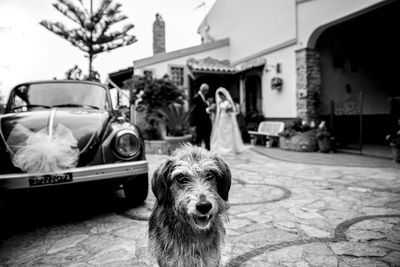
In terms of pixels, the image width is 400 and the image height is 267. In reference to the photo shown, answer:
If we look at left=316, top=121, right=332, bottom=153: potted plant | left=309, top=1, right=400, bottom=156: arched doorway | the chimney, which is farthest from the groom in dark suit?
the chimney

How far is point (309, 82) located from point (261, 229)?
331 inches

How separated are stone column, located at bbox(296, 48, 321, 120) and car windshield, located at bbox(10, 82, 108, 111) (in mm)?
7906

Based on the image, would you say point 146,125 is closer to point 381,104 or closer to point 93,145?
point 93,145

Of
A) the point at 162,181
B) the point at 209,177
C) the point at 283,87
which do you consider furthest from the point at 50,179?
the point at 283,87

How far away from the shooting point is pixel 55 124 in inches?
134

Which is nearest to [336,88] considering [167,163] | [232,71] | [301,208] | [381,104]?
[381,104]

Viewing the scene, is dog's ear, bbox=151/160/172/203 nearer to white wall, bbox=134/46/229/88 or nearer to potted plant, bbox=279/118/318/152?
potted plant, bbox=279/118/318/152

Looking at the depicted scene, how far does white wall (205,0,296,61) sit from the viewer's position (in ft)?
36.9

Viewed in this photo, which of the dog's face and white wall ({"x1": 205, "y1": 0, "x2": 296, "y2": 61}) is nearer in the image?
the dog's face

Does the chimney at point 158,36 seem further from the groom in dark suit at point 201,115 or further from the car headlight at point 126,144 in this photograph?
the car headlight at point 126,144

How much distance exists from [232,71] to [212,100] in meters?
1.82

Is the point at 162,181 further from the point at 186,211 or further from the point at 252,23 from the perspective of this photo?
the point at 252,23

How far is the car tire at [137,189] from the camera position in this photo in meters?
3.78

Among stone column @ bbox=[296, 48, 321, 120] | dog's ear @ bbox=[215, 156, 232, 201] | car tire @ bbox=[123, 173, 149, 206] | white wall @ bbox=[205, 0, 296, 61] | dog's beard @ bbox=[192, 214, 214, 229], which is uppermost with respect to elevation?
white wall @ bbox=[205, 0, 296, 61]
